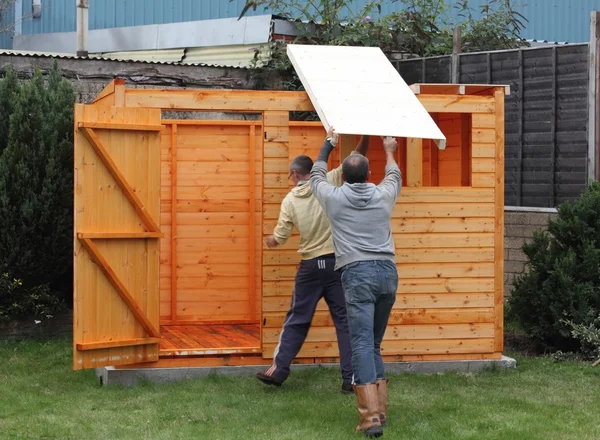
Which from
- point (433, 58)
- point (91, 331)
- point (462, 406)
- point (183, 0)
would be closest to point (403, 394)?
point (462, 406)

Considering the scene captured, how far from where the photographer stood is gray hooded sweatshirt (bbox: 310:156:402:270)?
6.57 metres

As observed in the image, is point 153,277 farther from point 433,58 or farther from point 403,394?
point 433,58

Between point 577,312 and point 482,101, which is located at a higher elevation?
point 482,101

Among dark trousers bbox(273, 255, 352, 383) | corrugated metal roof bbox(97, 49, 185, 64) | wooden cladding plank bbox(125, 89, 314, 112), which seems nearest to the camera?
dark trousers bbox(273, 255, 352, 383)

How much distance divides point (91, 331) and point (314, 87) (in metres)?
2.53

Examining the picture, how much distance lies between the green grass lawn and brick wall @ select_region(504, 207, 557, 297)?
7.01 ft

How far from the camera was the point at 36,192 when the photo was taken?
995 centimetres

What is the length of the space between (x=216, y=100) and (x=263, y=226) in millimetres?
1082

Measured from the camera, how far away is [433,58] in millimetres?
11711

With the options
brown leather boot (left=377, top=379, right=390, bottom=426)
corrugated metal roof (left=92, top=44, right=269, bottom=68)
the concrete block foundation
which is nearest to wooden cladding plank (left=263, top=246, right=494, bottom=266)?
the concrete block foundation

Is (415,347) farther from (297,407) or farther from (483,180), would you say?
(297,407)

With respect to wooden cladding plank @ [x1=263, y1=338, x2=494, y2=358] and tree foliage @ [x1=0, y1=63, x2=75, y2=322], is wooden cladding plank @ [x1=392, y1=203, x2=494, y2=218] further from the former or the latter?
tree foliage @ [x1=0, y1=63, x2=75, y2=322]

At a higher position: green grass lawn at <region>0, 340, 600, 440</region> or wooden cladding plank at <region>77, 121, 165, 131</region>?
wooden cladding plank at <region>77, 121, 165, 131</region>

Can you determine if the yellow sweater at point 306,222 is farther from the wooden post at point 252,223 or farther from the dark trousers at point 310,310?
the wooden post at point 252,223
